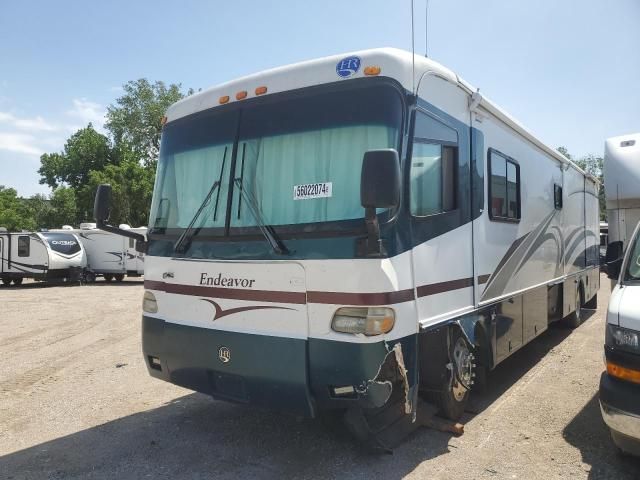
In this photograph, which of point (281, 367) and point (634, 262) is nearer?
point (281, 367)

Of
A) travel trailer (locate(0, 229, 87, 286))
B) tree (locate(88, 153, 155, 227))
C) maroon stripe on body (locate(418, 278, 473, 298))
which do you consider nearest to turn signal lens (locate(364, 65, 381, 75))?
maroon stripe on body (locate(418, 278, 473, 298))

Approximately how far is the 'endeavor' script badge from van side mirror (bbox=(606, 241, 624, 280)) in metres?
3.76

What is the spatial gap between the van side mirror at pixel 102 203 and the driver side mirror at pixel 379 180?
258cm

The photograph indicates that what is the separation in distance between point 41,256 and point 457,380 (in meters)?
20.7

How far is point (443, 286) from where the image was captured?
4.29 meters

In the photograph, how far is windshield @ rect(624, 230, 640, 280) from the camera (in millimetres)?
4363

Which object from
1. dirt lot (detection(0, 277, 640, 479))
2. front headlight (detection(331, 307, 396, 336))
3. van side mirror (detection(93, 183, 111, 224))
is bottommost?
dirt lot (detection(0, 277, 640, 479))

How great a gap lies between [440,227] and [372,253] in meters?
1.01

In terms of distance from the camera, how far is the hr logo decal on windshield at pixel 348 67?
3797 millimetres

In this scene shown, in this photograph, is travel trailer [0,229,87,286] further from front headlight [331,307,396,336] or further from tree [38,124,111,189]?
tree [38,124,111,189]

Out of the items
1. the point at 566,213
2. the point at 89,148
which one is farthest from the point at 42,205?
the point at 566,213

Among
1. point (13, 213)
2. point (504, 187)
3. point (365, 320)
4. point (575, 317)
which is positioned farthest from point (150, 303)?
point (13, 213)

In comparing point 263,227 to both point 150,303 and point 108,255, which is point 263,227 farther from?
point 108,255

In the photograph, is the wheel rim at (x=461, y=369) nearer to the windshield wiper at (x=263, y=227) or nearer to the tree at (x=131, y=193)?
the windshield wiper at (x=263, y=227)
